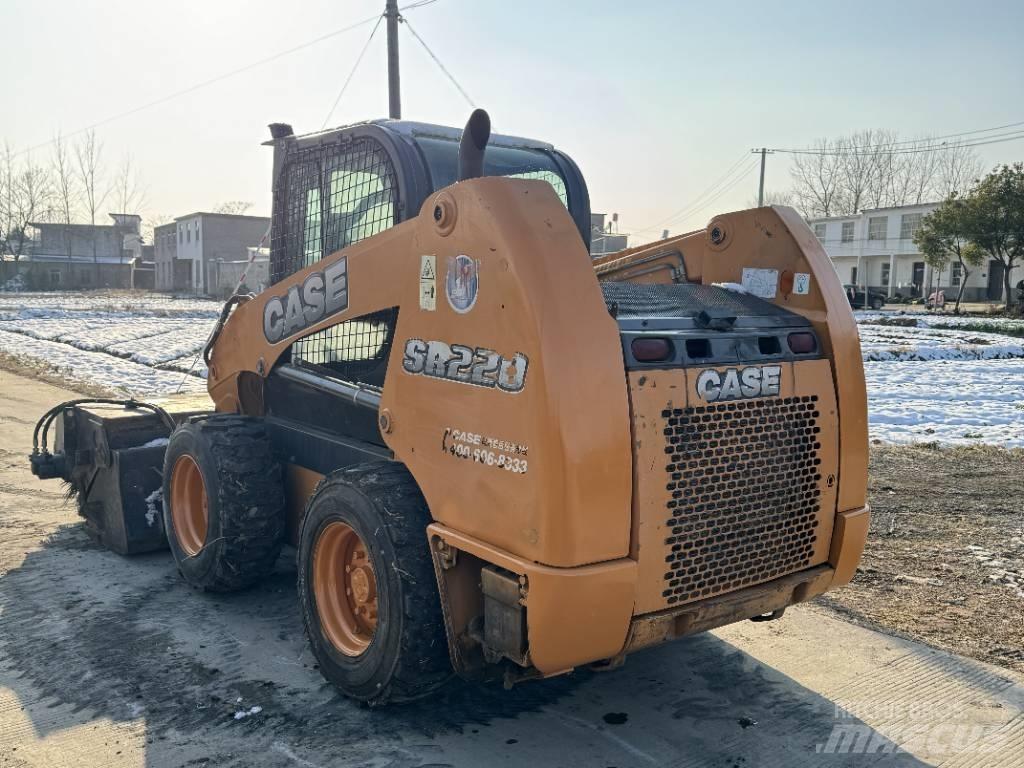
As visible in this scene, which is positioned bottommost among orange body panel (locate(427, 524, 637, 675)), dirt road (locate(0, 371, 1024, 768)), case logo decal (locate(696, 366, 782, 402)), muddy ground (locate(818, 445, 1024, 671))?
dirt road (locate(0, 371, 1024, 768))

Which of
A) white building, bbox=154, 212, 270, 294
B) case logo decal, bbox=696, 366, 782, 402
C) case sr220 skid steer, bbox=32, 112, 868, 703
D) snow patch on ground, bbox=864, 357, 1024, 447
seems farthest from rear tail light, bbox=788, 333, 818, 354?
white building, bbox=154, 212, 270, 294

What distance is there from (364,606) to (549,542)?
1.25m

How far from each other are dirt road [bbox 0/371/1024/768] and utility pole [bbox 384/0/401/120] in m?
12.2

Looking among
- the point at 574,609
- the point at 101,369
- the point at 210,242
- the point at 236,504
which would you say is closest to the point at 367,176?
the point at 236,504

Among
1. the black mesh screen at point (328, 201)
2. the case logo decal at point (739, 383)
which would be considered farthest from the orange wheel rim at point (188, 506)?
the case logo decal at point (739, 383)

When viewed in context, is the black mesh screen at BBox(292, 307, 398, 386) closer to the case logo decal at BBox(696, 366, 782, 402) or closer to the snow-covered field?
the case logo decal at BBox(696, 366, 782, 402)

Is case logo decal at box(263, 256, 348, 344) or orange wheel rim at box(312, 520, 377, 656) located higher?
case logo decal at box(263, 256, 348, 344)

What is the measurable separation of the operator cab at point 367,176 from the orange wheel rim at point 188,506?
Answer: 1.22m

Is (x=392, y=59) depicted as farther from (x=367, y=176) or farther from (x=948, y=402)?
(x=367, y=176)

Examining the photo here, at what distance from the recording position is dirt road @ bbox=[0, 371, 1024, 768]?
3.34m

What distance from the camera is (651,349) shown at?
314cm

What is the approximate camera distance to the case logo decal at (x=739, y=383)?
3219 millimetres

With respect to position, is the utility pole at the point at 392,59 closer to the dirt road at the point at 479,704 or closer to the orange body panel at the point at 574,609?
the dirt road at the point at 479,704

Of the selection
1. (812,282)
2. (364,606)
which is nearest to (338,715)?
(364,606)
